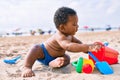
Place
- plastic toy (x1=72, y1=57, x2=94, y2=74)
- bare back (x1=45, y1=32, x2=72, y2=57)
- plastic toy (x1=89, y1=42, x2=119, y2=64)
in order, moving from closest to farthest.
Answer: plastic toy (x1=72, y1=57, x2=94, y2=74), bare back (x1=45, y1=32, x2=72, y2=57), plastic toy (x1=89, y1=42, x2=119, y2=64)

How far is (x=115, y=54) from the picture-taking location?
3.63 metres

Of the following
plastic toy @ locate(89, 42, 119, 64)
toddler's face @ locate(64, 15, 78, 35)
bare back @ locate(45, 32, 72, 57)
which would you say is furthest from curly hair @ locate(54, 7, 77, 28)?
plastic toy @ locate(89, 42, 119, 64)

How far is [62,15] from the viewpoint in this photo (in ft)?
10.7

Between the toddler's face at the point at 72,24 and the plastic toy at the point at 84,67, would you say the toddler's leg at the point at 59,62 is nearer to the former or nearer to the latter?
the plastic toy at the point at 84,67

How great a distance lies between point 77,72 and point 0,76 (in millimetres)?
889

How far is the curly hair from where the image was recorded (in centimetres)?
321

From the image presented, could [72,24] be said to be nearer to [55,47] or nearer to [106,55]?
[55,47]

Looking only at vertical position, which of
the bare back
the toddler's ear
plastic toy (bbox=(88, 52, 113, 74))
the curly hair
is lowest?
plastic toy (bbox=(88, 52, 113, 74))

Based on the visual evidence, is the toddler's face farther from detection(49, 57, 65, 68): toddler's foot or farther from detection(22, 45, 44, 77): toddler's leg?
detection(22, 45, 44, 77): toddler's leg

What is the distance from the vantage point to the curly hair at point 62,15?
10.5ft

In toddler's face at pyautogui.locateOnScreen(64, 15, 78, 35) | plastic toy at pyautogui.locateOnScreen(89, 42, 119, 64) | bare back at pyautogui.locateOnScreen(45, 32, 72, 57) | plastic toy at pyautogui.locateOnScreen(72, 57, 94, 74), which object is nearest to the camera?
plastic toy at pyautogui.locateOnScreen(72, 57, 94, 74)

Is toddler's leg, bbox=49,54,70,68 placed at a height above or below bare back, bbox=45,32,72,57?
below

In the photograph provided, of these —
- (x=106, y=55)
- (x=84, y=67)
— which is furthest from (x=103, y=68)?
(x=106, y=55)

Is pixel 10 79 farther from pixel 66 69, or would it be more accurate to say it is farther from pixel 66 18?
pixel 66 18
